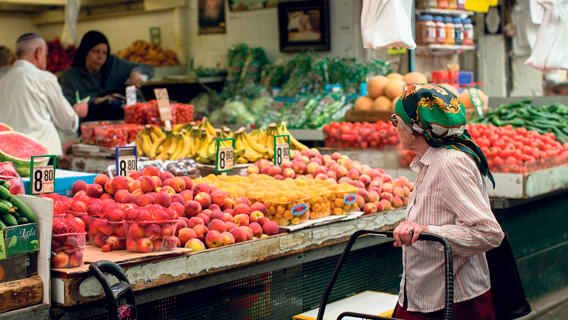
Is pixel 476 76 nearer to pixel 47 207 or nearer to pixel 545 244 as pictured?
pixel 545 244

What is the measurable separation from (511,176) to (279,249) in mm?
2617

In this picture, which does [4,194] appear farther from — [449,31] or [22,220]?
[449,31]

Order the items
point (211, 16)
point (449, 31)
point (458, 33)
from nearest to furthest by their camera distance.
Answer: point (449, 31)
point (458, 33)
point (211, 16)

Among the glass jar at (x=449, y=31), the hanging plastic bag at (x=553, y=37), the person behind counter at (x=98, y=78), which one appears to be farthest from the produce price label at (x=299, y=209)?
the glass jar at (x=449, y=31)

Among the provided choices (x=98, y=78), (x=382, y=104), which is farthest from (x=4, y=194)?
(x=98, y=78)

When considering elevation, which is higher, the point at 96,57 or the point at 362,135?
the point at 96,57

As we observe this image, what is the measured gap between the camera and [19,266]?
100.0 inches

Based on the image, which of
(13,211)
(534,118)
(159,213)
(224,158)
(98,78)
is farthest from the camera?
(98,78)

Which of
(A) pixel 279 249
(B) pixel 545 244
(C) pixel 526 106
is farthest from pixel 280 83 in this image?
(A) pixel 279 249

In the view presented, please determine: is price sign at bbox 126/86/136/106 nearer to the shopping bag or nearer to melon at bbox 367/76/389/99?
melon at bbox 367/76/389/99

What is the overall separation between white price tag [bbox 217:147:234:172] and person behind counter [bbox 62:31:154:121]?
3773 mm

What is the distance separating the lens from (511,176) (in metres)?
5.29

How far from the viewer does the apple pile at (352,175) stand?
4.10 m

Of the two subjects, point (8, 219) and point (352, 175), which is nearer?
point (8, 219)
